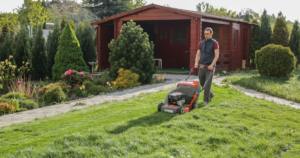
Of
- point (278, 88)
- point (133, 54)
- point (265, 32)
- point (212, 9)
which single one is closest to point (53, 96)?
point (133, 54)

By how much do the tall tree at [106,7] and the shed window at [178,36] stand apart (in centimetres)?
1318

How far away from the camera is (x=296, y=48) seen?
61.5ft

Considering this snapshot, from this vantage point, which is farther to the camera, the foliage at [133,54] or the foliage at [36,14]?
the foliage at [36,14]

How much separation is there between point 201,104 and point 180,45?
1056cm

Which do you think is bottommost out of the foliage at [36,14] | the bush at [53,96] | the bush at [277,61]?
the bush at [53,96]

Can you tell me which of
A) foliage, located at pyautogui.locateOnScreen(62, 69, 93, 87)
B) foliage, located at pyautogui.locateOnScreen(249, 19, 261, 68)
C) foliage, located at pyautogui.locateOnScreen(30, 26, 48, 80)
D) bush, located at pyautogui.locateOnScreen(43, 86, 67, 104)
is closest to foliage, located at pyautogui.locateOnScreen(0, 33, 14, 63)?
foliage, located at pyautogui.locateOnScreen(30, 26, 48, 80)

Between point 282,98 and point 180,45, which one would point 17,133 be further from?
point 180,45

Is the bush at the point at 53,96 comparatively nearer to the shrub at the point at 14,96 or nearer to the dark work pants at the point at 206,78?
the shrub at the point at 14,96

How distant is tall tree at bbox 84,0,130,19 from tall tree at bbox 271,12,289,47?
1532 centimetres

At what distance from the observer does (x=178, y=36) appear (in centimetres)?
1709

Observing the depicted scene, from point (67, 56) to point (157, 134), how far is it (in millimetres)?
7874

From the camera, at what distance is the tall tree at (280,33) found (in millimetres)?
17922

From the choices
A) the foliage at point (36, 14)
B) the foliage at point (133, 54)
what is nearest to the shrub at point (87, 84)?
A: the foliage at point (133, 54)

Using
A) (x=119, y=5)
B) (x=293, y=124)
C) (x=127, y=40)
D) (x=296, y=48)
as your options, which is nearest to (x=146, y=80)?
(x=127, y=40)
